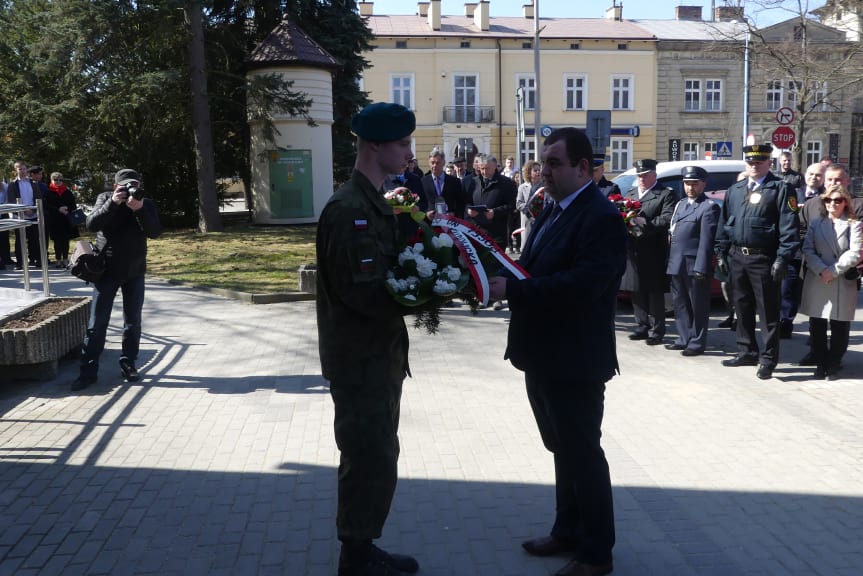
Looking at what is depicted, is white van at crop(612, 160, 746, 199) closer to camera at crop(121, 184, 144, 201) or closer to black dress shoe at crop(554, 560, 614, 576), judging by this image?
camera at crop(121, 184, 144, 201)

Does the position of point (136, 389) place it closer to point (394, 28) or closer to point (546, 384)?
point (546, 384)

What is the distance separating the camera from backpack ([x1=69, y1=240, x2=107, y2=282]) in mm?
7348

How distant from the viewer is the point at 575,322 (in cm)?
375

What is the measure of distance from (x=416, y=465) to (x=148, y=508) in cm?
171

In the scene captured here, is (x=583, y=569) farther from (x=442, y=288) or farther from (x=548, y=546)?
(x=442, y=288)

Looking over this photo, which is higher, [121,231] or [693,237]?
[121,231]

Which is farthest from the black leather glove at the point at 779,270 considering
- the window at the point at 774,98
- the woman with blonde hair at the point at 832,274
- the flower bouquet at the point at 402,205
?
the window at the point at 774,98

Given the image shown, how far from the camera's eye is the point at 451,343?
9.47 meters

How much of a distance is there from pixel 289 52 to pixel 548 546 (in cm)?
Result: 2164

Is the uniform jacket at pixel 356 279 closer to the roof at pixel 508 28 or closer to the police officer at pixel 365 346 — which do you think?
the police officer at pixel 365 346

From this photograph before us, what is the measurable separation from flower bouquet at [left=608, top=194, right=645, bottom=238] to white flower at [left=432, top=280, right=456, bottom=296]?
5.97 m

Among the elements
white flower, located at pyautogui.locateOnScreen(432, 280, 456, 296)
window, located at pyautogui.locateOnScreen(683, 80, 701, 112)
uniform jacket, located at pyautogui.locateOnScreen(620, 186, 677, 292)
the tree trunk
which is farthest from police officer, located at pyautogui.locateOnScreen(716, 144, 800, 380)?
window, located at pyautogui.locateOnScreen(683, 80, 701, 112)

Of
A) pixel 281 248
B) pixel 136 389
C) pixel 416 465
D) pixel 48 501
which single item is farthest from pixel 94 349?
pixel 281 248

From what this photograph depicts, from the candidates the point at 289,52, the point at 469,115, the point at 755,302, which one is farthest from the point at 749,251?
the point at 469,115
